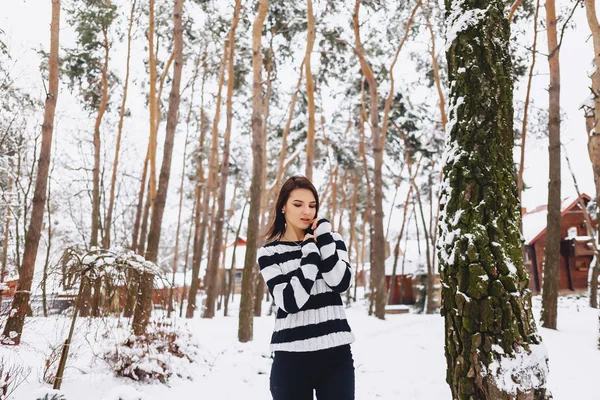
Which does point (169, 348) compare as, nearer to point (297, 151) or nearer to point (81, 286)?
point (81, 286)

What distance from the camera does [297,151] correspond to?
19688mm

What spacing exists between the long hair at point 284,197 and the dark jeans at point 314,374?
0.70 metres

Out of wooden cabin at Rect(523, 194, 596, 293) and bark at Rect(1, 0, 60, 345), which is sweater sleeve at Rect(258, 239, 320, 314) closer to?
bark at Rect(1, 0, 60, 345)

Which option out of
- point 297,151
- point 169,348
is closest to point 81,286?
point 169,348

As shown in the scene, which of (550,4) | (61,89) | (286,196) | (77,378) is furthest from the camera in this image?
(61,89)

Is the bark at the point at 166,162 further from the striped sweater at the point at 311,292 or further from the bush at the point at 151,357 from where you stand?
the striped sweater at the point at 311,292

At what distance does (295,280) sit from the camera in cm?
205

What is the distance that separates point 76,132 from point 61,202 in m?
7.24

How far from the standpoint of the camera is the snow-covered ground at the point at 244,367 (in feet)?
14.0

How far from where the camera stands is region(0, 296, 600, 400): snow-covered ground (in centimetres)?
426

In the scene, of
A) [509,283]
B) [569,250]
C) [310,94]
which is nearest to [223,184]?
[310,94]

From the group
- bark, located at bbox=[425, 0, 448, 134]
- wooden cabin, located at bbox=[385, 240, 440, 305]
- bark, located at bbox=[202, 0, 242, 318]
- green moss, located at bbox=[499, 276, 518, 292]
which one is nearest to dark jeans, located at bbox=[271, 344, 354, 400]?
green moss, located at bbox=[499, 276, 518, 292]

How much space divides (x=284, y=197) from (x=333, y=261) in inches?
19.6

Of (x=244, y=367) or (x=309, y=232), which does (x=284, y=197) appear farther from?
(x=244, y=367)
